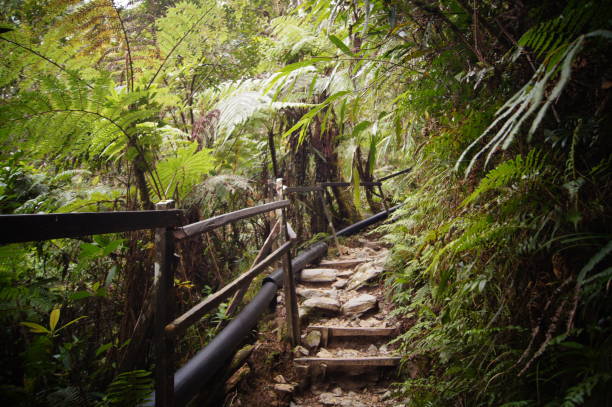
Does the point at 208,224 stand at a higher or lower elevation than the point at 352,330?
higher

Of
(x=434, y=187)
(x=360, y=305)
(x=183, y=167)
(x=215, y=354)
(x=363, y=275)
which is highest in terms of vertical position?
(x=183, y=167)

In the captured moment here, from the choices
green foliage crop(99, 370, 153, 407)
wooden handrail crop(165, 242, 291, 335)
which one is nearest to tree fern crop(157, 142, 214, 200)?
wooden handrail crop(165, 242, 291, 335)

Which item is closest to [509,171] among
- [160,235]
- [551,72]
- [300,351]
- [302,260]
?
[551,72]

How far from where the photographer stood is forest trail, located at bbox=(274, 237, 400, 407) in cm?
260

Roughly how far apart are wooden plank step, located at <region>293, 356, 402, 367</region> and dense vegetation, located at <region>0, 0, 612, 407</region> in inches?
7.5

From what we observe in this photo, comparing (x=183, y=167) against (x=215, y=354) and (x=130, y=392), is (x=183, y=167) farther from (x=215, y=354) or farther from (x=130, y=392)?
(x=130, y=392)

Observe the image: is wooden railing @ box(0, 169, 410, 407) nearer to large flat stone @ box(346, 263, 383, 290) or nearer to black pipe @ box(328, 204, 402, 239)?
large flat stone @ box(346, 263, 383, 290)

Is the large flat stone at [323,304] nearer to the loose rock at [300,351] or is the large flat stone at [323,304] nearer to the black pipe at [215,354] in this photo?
the black pipe at [215,354]

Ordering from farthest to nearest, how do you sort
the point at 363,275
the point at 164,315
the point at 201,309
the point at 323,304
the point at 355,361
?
1. the point at 363,275
2. the point at 323,304
3. the point at 355,361
4. the point at 201,309
5. the point at 164,315

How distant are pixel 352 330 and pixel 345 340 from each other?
0.14m

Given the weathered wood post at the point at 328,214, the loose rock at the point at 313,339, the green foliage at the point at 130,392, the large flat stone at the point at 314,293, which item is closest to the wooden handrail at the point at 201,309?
the green foliage at the point at 130,392

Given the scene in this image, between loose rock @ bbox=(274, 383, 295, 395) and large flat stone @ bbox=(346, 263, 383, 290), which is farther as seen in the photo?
large flat stone @ bbox=(346, 263, 383, 290)

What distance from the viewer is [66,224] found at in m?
0.91

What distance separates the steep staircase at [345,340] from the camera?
2.61 meters
